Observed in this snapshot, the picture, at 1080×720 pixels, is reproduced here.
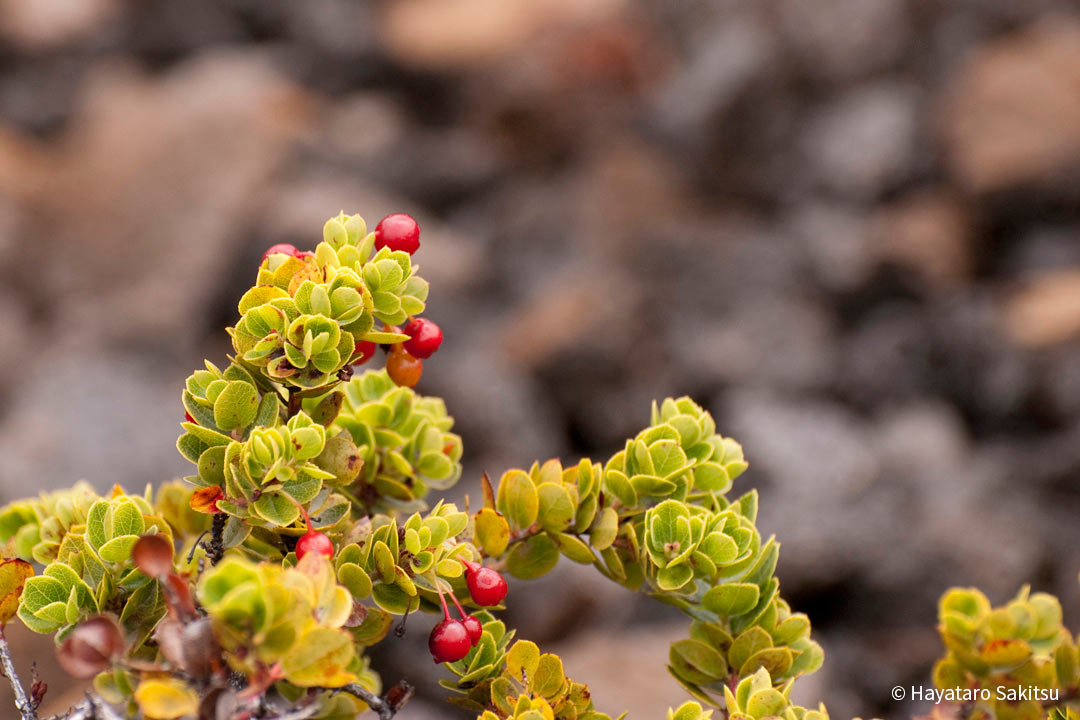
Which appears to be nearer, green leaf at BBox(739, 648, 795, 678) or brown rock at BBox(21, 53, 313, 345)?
green leaf at BBox(739, 648, 795, 678)

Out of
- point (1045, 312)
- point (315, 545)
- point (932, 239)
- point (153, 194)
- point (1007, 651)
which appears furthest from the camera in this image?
point (153, 194)

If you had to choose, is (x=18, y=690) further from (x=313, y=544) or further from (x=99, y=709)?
(x=313, y=544)

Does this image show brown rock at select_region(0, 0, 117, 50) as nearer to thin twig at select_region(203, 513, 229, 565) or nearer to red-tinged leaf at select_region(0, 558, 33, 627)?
red-tinged leaf at select_region(0, 558, 33, 627)

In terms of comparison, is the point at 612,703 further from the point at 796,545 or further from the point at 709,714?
the point at 709,714

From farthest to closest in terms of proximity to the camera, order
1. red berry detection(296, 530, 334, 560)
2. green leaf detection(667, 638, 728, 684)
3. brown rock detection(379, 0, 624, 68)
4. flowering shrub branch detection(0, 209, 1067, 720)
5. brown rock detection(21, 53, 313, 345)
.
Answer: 1. brown rock detection(379, 0, 624, 68)
2. brown rock detection(21, 53, 313, 345)
3. green leaf detection(667, 638, 728, 684)
4. red berry detection(296, 530, 334, 560)
5. flowering shrub branch detection(0, 209, 1067, 720)

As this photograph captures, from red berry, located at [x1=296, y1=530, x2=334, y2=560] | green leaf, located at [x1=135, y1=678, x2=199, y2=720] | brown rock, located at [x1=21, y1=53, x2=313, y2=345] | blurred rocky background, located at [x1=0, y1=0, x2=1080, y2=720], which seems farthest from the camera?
brown rock, located at [x1=21, y1=53, x2=313, y2=345]

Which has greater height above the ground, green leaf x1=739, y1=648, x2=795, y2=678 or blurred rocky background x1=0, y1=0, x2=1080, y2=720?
blurred rocky background x1=0, y1=0, x2=1080, y2=720

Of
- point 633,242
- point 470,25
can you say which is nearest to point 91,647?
point 633,242

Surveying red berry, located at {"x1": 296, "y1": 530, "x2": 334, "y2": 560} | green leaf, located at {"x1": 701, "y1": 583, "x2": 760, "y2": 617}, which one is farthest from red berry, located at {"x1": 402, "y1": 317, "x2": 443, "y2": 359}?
green leaf, located at {"x1": 701, "y1": 583, "x2": 760, "y2": 617}
